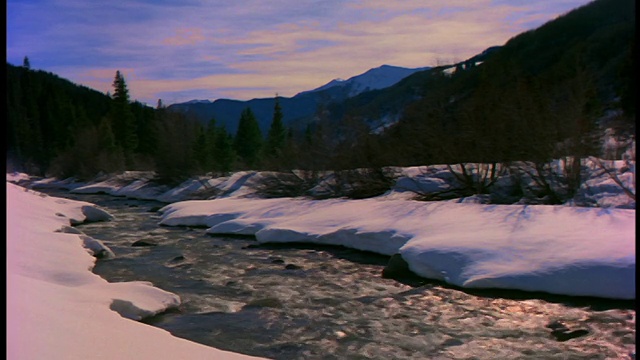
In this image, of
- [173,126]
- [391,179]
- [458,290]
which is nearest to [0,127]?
[458,290]

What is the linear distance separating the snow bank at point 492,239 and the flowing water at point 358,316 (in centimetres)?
42

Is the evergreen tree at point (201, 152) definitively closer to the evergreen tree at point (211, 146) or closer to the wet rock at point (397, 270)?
the evergreen tree at point (211, 146)

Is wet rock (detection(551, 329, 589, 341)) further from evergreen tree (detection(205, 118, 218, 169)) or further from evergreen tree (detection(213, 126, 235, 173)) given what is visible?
evergreen tree (detection(213, 126, 235, 173))

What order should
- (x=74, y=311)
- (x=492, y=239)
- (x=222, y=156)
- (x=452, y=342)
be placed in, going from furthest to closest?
(x=222, y=156), (x=492, y=239), (x=452, y=342), (x=74, y=311)

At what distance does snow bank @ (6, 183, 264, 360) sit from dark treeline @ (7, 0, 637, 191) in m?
2.48

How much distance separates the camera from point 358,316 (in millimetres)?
8969

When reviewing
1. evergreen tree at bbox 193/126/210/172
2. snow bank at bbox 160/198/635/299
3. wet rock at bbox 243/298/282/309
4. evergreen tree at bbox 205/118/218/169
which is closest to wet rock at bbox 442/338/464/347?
snow bank at bbox 160/198/635/299

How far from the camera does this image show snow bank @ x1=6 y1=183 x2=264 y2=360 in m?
5.06

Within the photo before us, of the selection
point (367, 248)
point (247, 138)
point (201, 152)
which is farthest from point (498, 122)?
point (247, 138)

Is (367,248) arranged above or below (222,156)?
below

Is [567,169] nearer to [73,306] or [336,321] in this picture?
[336,321]

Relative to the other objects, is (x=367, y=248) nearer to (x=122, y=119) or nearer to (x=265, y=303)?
(x=265, y=303)

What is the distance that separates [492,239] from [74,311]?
859 cm

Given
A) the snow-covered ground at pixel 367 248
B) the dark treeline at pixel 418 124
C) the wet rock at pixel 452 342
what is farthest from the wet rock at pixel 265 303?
the dark treeline at pixel 418 124
